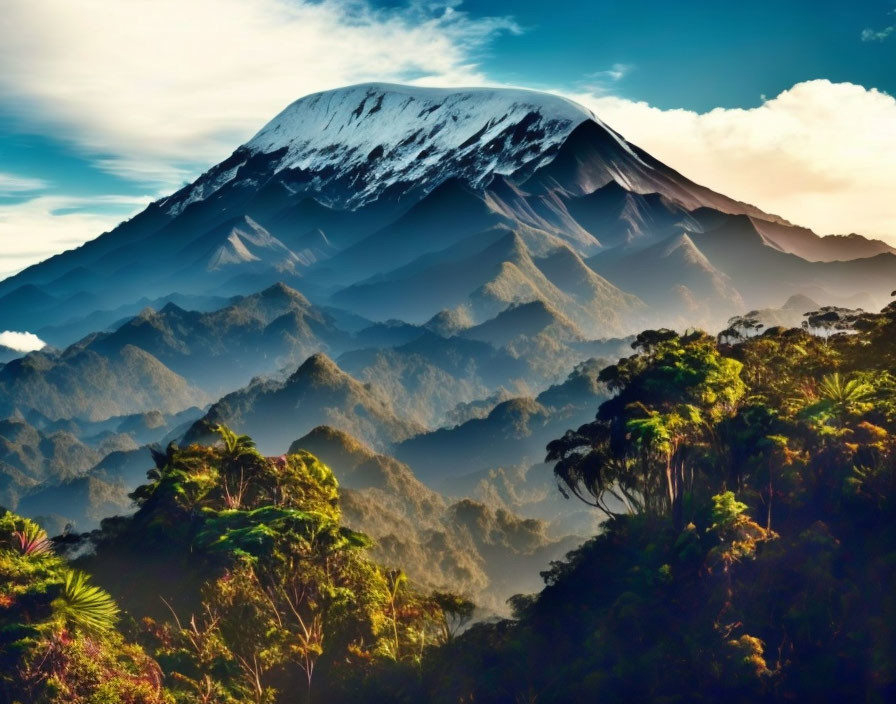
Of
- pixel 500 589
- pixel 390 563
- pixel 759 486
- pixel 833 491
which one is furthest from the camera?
pixel 500 589

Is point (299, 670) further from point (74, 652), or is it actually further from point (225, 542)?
point (74, 652)

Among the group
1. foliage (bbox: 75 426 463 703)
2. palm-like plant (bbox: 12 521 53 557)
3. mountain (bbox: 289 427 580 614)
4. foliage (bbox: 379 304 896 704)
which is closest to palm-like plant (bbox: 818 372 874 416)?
foliage (bbox: 379 304 896 704)

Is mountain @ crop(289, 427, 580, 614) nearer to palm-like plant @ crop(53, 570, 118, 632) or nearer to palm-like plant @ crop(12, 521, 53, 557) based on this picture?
palm-like plant @ crop(12, 521, 53, 557)

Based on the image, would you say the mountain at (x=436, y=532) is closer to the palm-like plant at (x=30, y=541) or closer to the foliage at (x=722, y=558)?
the foliage at (x=722, y=558)

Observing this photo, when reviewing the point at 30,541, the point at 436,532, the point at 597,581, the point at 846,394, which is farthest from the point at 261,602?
the point at 436,532

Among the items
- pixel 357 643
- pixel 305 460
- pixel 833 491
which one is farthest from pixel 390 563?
pixel 833 491

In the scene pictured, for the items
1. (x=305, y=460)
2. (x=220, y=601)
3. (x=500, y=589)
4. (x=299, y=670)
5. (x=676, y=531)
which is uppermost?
(x=305, y=460)
